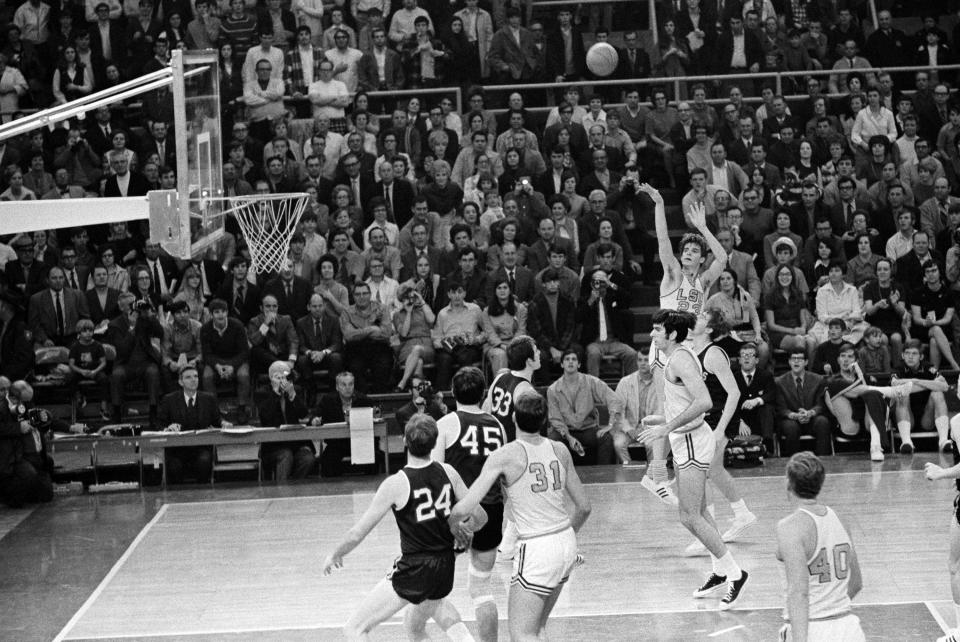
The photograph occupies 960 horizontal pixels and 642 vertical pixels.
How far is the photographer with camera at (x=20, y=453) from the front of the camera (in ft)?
48.8

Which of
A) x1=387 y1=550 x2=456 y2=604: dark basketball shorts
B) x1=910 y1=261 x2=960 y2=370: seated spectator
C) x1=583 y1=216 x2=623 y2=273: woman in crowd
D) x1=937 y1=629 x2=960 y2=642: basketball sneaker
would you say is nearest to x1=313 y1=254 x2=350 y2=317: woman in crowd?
x1=583 y1=216 x2=623 y2=273: woman in crowd

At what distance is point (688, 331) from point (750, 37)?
41.0 feet

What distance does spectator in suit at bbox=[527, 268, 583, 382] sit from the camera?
17.0 m

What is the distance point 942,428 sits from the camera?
15836 mm

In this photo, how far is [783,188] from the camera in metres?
19.0

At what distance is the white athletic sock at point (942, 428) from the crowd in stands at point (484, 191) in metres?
0.25

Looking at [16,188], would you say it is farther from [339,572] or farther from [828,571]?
[828,571]

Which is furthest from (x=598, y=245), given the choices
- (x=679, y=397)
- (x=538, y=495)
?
(x=538, y=495)

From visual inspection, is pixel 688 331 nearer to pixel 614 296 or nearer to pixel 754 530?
pixel 754 530

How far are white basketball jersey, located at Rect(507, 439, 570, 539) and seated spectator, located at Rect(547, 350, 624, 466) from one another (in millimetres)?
7765

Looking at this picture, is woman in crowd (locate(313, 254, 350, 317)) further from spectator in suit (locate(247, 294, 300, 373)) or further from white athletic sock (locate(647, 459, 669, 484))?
white athletic sock (locate(647, 459, 669, 484))

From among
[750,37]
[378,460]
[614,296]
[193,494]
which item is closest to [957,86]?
[750,37]

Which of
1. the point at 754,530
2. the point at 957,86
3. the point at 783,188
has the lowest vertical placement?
the point at 754,530

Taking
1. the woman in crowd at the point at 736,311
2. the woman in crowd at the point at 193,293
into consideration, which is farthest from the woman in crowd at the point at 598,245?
the woman in crowd at the point at 193,293
